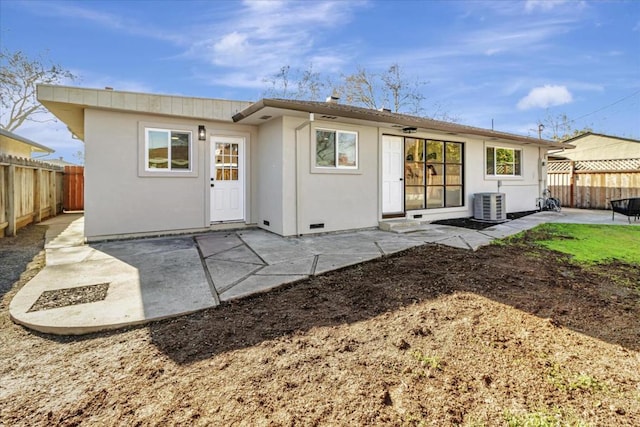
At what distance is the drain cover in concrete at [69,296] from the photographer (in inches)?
139

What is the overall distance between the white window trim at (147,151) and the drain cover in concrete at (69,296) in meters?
3.58

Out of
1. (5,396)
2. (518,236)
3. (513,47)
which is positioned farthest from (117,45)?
(513,47)

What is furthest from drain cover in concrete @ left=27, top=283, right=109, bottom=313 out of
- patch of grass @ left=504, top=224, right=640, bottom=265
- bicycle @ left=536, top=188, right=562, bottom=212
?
bicycle @ left=536, top=188, right=562, bottom=212

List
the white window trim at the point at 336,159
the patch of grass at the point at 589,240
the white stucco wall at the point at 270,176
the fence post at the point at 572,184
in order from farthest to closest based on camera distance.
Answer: the fence post at the point at 572,184, the white window trim at the point at 336,159, the white stucco wall at the point at 270,176, the patch of grass at the point at 589,240

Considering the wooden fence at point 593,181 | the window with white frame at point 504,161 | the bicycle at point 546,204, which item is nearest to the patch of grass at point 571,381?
the window with white frame at point 504,161

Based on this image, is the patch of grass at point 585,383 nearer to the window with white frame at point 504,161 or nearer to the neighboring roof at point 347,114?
the neighboring roof at point 347,114

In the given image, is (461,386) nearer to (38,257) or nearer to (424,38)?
(38,257)

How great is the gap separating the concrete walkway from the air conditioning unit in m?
1.72

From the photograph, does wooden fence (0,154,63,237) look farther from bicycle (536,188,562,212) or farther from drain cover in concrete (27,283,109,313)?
bicycle (536,188,562,212)

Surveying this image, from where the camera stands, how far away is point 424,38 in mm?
12398

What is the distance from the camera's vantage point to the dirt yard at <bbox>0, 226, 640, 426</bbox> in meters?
1.96

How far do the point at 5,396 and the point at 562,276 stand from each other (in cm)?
588

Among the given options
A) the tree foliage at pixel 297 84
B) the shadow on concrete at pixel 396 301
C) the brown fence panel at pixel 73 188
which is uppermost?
the tree foliage at pixel 297 84

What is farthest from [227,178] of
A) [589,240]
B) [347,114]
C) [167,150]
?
[589,240]
